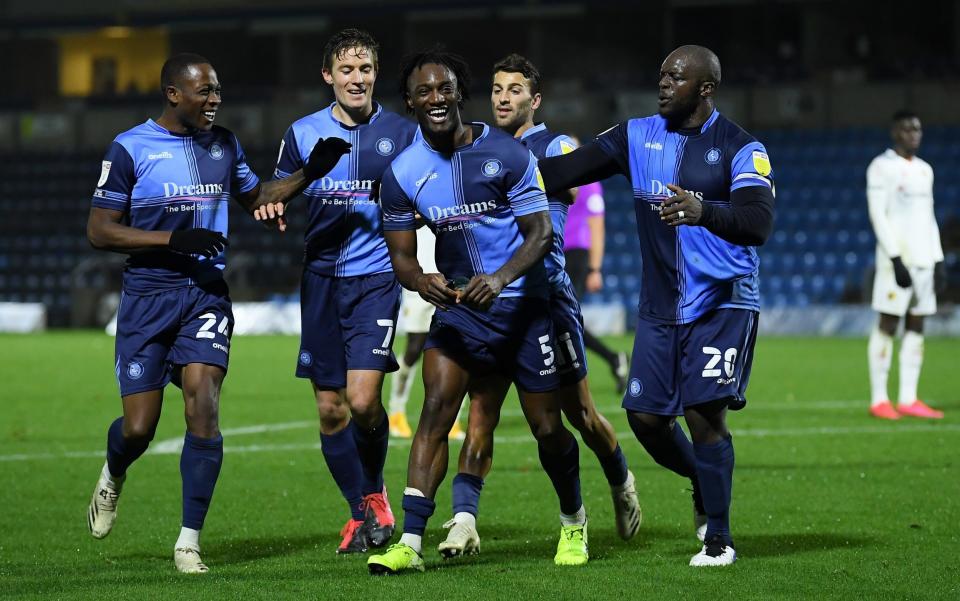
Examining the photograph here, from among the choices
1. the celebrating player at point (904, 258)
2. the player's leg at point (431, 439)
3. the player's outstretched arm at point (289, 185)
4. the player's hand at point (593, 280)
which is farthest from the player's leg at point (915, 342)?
the player's leg at point (431, 439)

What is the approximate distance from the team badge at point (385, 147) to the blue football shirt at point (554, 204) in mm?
630

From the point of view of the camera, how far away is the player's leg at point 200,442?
6.05 meters

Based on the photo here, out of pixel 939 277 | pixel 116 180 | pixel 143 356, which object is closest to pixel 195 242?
pixel 116 180

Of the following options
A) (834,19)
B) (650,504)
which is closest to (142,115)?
(834,19)

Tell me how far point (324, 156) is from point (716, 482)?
2.19 meters

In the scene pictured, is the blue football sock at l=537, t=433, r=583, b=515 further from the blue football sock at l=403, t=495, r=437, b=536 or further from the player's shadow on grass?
the player's shadow on grass

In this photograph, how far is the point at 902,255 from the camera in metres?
12.0

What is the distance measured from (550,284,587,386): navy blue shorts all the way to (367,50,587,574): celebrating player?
39 centimetres

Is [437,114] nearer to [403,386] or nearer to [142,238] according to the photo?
[142,238]

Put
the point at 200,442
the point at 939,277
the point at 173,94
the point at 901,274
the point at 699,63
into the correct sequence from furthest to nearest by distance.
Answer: the point at 939,277 < the point at 901,274 < the point at 173,94 < the point at 200,442 < the point at 699,63

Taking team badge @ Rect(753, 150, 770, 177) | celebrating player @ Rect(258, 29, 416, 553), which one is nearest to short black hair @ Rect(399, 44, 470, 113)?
celebrating player @ Rect(258, 29, 416, 553)

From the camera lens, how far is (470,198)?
231 inches

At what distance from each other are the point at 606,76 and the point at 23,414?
2338 centimetres

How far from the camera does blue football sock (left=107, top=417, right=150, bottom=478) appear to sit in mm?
6281
